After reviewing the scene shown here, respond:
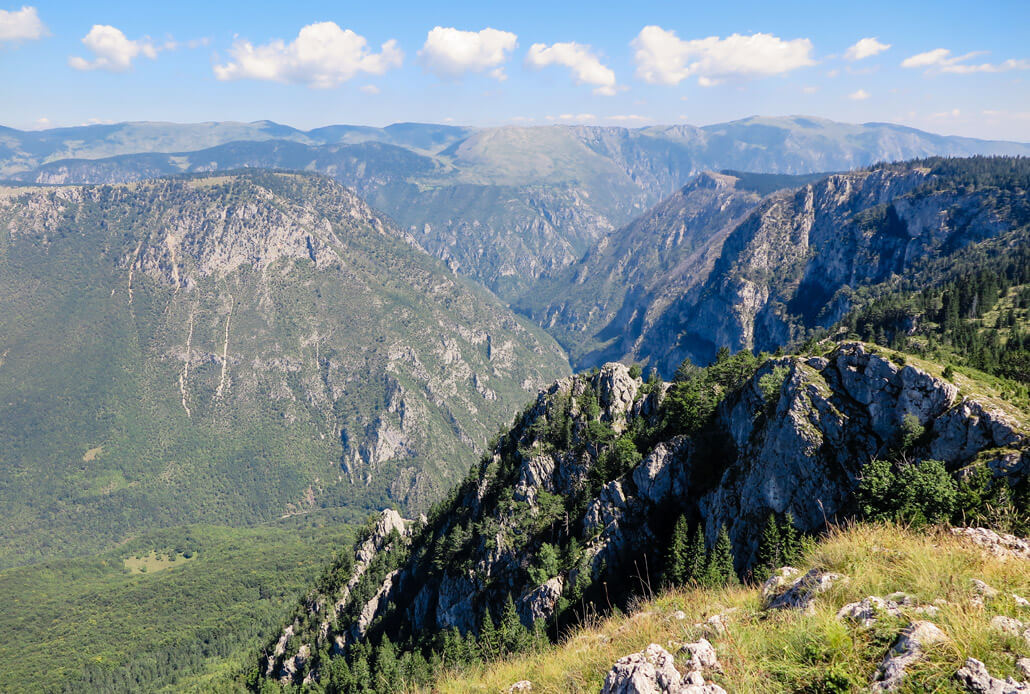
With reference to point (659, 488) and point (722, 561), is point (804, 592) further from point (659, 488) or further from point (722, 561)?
point (659, 488)

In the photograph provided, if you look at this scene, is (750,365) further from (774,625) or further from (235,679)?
(235,679)

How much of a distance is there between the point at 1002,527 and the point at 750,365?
71571 millimetres

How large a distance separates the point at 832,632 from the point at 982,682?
98.7 inches

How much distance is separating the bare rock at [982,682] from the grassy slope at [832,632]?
0.20 metres

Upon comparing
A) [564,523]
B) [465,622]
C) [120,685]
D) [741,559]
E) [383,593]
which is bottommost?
[120,685]

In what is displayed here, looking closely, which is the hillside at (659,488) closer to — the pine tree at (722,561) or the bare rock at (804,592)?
the pine tree at (722,561)

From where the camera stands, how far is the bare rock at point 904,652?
9.33 metres

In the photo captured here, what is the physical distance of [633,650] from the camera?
14.0 meters

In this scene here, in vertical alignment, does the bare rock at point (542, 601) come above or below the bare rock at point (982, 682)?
below

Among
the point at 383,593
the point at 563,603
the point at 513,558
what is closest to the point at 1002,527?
the point at 563,603

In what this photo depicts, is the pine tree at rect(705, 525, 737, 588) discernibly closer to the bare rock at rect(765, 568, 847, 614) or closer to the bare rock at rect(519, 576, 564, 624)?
the bare rock at rect(519, 576, 564, 624)

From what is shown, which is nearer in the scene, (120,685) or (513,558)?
(513,558)

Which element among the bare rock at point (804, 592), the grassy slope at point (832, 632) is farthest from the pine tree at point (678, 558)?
the bare rock at point (804, 592)

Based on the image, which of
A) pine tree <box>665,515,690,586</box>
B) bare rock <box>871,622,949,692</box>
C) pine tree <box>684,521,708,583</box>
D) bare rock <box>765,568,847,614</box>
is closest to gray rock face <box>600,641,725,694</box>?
bare rock <box>871,622,949,692</box>
